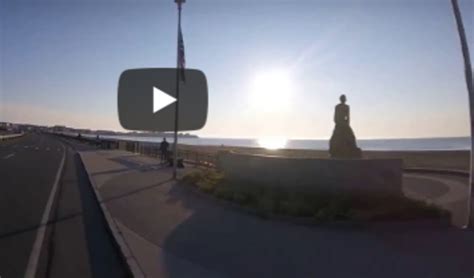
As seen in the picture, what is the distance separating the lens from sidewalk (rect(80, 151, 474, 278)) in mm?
6160

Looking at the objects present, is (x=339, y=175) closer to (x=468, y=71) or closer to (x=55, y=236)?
(x=468, y=71)

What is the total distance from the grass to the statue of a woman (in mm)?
2248

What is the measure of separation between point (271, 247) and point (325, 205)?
117 inches

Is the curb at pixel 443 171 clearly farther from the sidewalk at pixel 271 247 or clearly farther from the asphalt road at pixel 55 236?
the asphalt road at pixel 55 236

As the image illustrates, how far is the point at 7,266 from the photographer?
6.45 metres

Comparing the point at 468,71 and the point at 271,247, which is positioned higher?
the point at 468,71

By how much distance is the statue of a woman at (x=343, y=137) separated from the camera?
42.6 feet

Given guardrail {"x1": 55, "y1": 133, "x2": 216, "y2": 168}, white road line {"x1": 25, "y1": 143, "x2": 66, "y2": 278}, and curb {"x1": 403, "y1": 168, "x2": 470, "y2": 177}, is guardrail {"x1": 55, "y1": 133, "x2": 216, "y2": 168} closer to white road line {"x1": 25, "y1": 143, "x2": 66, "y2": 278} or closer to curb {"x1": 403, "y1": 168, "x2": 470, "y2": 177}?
curb {"x1": 403, "y1": 168, "x2": 470, "y2": 177}

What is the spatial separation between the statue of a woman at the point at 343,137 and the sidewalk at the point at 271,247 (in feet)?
13.4

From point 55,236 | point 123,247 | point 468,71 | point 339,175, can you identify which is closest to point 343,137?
point 339,175

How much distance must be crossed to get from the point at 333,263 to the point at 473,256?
2169mm

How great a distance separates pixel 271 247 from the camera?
736 cm

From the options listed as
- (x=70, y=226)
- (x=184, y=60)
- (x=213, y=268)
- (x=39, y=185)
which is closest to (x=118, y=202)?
(x=70, y=226)

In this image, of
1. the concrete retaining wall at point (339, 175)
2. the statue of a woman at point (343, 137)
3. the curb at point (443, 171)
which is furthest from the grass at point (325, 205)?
the curb at point (443, 171)
